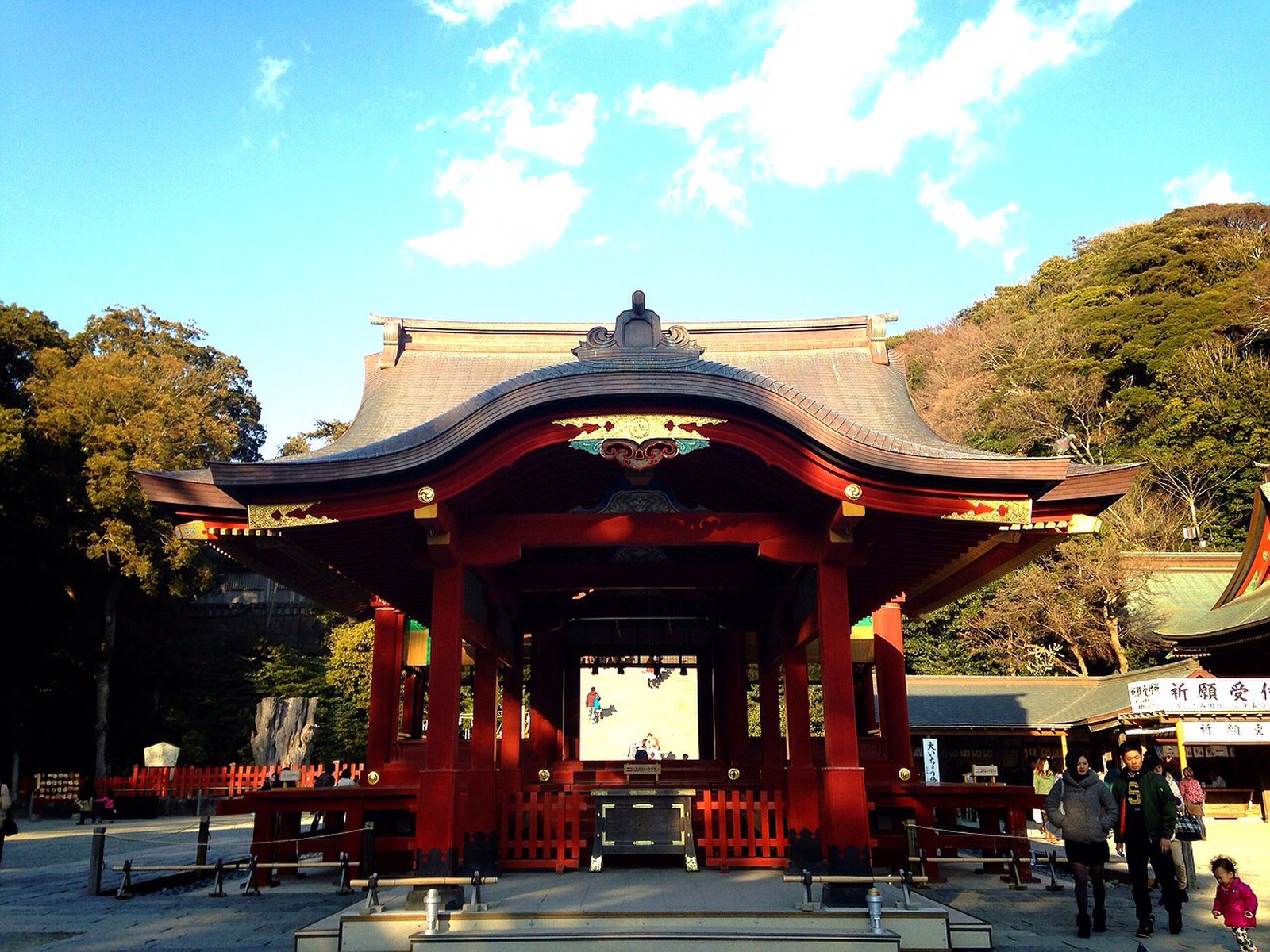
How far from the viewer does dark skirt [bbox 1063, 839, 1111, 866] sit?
7719 mm

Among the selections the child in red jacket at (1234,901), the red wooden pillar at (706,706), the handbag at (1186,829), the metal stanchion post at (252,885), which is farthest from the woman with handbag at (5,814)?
the handbag at (1186,829)

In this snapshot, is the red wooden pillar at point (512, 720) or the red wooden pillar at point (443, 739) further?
the red wooden pillar at point (512, 720)

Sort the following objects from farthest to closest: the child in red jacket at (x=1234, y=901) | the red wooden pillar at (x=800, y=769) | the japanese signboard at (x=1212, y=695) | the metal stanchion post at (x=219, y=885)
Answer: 1. the japanese signboard at (x=1212, y=695)
2. the metal stanchion post at (x=219, y=885)
3. the red wooden pillar at (x=800, y=769)
4. the child in red jacket at (x=1234, y=901)

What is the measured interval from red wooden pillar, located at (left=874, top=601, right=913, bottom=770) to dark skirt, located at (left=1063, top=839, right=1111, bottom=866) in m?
5.64

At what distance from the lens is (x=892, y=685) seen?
13922mm

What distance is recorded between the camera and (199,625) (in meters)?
39.1

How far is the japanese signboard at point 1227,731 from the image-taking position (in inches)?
692

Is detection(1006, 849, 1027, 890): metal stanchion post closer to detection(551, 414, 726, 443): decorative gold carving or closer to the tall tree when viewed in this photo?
detection(551, 414, 726, 443): decorative gold carving

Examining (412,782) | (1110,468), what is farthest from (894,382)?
(412,782)

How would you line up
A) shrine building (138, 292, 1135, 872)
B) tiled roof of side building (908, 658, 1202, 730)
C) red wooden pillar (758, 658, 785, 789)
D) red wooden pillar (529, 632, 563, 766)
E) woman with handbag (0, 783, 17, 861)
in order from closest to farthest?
1. shrine building (138, 292, 1135, 872)
2. woman with handbag (0, 783, 17, 861)
3. red wooden pillar (758, 658, 785, 789)
4. red wooden pillar (529, 632, 563, 766)
5. tiled roof of side building (908, 658, 1202, 730)

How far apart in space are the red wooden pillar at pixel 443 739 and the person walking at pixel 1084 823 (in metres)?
5.10

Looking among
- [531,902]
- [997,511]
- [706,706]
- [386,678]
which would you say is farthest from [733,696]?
[531,902]

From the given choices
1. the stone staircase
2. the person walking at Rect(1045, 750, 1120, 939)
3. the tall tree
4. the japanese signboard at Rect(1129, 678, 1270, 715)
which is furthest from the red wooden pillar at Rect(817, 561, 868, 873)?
the tall tree

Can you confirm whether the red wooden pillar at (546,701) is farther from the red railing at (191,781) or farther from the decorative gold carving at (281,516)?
the red railing at (191,781)
